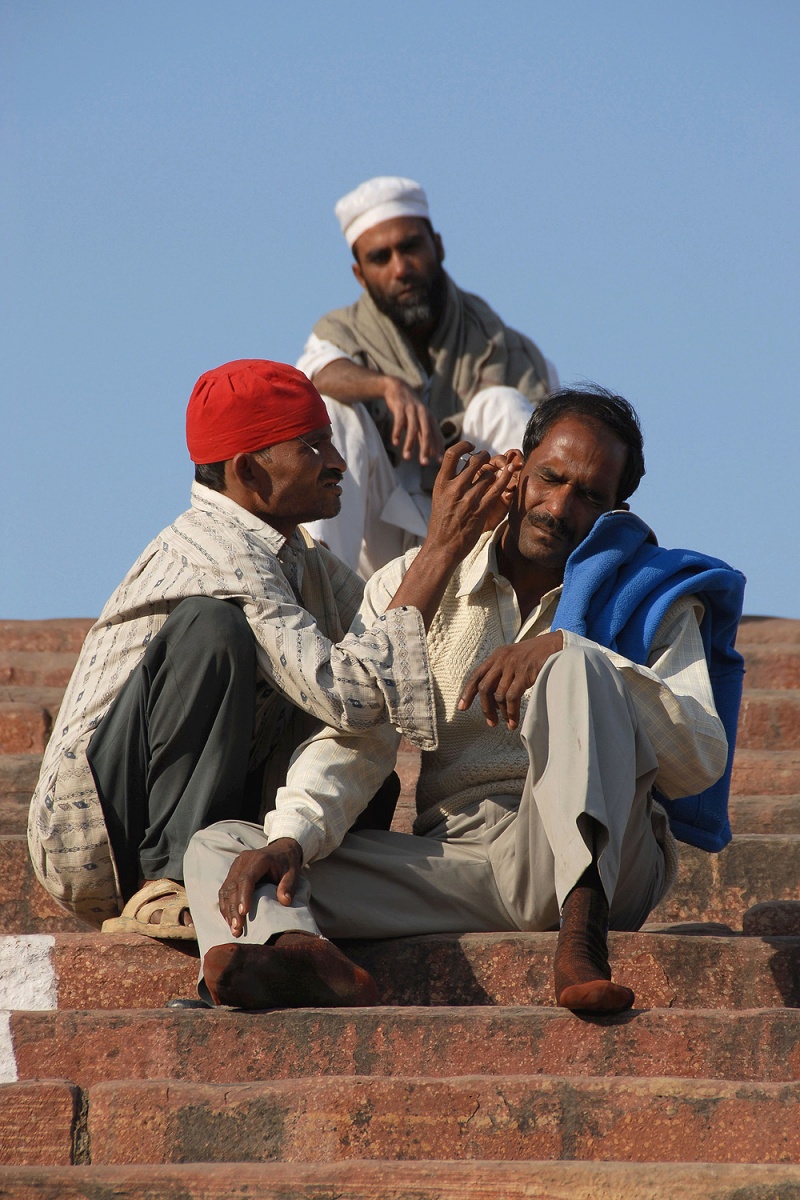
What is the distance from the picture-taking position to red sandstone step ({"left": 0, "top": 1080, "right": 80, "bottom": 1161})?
9.19 ft

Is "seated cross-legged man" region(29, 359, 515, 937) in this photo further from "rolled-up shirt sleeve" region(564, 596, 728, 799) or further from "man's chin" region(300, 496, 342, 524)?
"rolled-up shirt sleeve" region(564, 596, 728, 799)

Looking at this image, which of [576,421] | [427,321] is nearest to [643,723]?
Result: [576,421]

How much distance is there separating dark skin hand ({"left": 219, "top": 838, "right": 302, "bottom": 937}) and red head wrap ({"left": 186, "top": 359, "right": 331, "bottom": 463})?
1.17m

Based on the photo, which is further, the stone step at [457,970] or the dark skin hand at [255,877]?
the stone step at [457,970]

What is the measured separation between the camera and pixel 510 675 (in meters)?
3.52

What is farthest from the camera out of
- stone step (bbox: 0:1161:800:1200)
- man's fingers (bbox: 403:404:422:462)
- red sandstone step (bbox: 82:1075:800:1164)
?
man's fingers (bbox: 403:404:422:462)

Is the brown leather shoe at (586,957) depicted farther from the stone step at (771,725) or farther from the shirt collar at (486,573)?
the stone step at (771,725)

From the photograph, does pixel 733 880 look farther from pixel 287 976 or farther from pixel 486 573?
pixel 287 976

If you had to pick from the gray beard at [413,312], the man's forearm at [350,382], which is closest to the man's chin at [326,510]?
the man's forearm at [350,382]

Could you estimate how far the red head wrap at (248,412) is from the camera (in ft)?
14.0

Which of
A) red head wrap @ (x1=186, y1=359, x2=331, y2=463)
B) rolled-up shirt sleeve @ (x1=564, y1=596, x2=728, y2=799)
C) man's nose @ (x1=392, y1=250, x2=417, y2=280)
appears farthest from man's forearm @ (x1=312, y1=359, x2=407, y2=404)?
rolled-up shirt sleeve @ (x1=564, y1=596, x2=728, y2=799)

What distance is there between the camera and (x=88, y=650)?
415 centimetres

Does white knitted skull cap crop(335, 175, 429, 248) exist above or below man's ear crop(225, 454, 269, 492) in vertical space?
above

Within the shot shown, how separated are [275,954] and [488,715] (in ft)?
2.29
